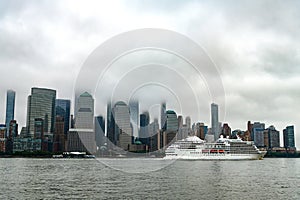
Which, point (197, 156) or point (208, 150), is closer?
point (197, 156)

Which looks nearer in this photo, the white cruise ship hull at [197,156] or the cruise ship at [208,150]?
the white cruise ship hull at [197,156]

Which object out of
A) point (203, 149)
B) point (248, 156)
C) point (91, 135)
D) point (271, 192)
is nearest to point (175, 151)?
point (203, 149)

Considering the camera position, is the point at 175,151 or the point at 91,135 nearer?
the point at 175,151

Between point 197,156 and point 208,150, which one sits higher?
point 208,150

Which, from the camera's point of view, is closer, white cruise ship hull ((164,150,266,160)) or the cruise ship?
white cruise ship hull ((164,150,266,160))

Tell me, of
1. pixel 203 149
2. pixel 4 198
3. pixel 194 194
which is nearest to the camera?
pixel 4 198

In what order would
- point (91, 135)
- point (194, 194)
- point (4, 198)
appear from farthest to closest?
1. point (91, 135)
2. point (194, 194)
3. point (4, 198)

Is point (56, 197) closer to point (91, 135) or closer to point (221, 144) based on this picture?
point (221, 144)

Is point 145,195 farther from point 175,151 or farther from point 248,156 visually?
point 248,156
